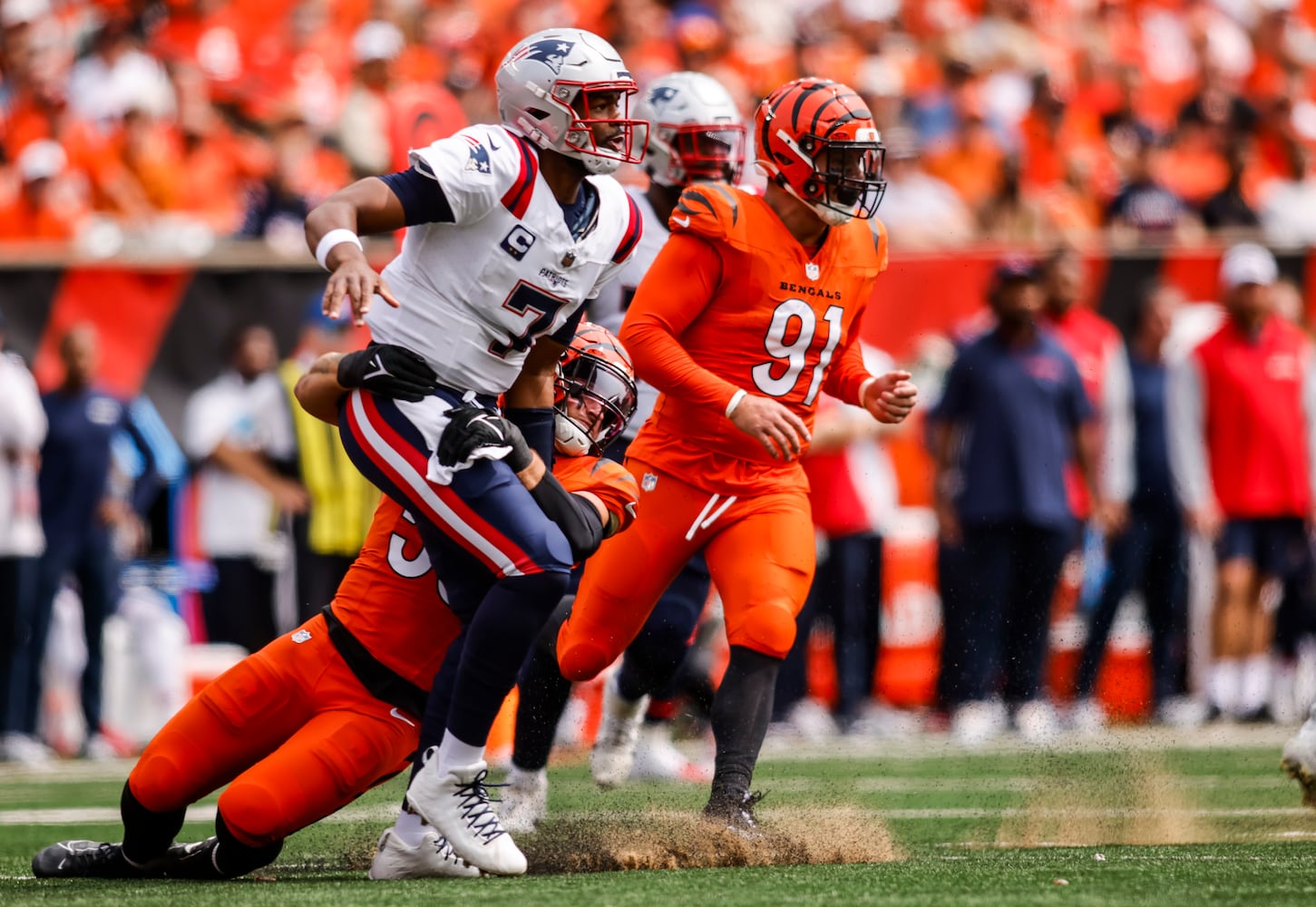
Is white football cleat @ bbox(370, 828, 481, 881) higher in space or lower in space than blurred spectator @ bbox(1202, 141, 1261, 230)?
higher

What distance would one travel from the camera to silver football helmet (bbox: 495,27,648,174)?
4.80 metres

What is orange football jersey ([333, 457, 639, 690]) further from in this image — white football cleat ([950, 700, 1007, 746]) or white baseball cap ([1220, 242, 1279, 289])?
white baseball cap ([1220, 242, 1279, 289])

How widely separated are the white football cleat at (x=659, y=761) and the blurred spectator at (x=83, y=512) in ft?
10.2

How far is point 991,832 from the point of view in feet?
17.6

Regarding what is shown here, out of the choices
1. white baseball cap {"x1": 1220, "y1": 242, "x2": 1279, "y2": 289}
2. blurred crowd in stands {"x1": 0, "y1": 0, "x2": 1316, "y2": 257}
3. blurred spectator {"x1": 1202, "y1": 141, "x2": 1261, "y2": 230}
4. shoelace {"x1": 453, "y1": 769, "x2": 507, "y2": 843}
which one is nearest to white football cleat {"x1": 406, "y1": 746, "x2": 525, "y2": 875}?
shoelace {"x1": 453, "y1": 769, "x2": 507, "y2": 843}

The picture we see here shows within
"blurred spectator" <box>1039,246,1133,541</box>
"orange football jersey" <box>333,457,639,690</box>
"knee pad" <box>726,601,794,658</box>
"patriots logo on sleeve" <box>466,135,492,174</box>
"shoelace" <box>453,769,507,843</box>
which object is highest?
"patriots logo on sleeve" <box>466,135,492,174</box>

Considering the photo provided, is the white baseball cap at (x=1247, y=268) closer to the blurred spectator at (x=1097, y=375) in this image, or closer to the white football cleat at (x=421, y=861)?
the blurred spectator at (x=1097, y=375)

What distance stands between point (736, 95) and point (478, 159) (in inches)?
305

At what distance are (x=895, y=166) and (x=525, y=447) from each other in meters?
7.21

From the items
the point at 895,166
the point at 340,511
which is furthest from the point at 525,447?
the point at 895,166

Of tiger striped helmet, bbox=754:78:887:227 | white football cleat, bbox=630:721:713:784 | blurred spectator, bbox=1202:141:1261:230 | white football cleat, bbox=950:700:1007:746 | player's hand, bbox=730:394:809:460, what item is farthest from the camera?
blurred spectator, bbox=1202:141:1261:230

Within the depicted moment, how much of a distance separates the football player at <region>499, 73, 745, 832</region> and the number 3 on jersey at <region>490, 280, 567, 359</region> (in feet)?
4.28

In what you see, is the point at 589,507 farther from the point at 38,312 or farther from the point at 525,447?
the point at 38,312

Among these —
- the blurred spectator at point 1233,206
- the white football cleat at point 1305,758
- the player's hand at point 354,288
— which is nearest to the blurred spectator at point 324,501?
the blurred spectator at point 1233,206
